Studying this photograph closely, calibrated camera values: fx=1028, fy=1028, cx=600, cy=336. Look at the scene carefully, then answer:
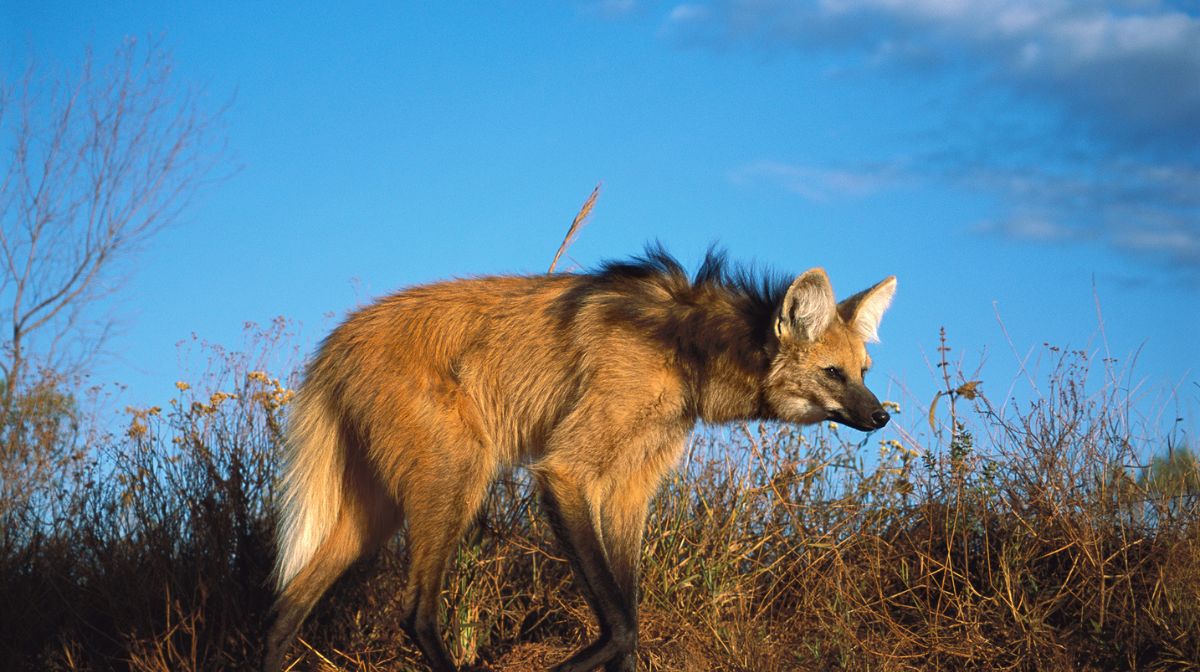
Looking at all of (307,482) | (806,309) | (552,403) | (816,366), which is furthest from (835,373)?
(307,482)

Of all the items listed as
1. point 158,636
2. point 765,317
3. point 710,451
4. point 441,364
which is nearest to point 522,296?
point 441,364

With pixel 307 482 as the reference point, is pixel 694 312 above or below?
above

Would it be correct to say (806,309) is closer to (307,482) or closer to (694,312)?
(694,312)

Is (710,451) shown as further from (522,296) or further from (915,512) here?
(522,296)

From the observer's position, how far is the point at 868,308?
466 centimetres

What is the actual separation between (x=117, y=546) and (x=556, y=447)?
291cm

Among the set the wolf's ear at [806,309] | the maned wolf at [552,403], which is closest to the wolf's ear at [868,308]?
the maned wolf at [552,403]

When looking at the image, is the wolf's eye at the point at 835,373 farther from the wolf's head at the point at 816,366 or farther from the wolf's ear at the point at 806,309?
the wolf's ear at the point at 806,309

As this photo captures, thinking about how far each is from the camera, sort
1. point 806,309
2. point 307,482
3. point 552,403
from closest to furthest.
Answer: point 806,309
point 552,403
point 307,482

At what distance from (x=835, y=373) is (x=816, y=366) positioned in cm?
9

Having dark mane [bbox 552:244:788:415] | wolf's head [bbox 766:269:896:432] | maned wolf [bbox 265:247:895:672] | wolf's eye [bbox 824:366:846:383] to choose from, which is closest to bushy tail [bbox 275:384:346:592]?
maned wolf [bbox 265:247:895:672]

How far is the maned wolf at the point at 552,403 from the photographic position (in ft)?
13.6

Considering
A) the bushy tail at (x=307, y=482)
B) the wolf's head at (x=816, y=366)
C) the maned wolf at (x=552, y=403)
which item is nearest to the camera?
the maned wolf at (x=552, y=403)

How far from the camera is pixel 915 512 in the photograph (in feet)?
16.8
